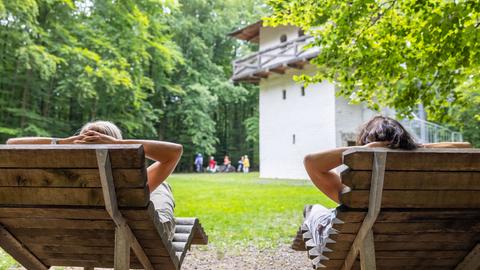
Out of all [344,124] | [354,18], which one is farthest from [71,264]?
[344,124]

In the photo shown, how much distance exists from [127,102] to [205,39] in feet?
45.5

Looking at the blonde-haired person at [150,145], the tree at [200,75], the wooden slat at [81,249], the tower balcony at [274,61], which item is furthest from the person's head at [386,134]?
the tree at [200,75]

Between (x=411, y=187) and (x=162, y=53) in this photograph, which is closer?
(x=411, y=187)

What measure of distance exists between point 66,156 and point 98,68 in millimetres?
16582

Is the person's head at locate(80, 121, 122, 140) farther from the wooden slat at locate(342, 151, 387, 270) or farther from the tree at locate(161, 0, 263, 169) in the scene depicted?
the tree at locate(161, 0, 263, 169)

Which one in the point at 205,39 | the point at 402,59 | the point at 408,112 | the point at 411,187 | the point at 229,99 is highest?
the point at 205,39

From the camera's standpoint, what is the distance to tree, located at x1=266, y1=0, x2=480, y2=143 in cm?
520

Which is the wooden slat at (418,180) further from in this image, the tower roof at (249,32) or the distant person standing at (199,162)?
the distant person standing at (199,162)

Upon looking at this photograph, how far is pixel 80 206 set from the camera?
7.25ft

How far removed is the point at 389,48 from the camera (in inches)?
226

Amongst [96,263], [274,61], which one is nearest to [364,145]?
[96,263]

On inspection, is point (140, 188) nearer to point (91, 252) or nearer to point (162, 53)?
point (91, 252)

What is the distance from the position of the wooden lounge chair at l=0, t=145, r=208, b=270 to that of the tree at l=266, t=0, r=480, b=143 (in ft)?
12.7

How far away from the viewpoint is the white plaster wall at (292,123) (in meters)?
20.1
